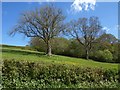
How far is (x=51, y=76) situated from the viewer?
13.7m

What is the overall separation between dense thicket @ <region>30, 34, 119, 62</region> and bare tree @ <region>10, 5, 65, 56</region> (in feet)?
8.65

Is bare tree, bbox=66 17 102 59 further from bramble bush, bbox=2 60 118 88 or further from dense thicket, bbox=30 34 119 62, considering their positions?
bramble bush, bbox=2 60 118 88

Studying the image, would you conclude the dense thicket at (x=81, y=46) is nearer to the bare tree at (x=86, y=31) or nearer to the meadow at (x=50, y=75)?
the bare tree at (x=86, y=31)

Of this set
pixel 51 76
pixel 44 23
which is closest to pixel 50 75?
pixel 51 76

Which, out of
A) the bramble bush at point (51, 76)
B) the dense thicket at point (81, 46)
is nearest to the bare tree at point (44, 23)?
the dense thicket at point (81, 46)

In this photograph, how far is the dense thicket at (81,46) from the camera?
4091 cm

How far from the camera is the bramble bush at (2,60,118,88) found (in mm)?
12969

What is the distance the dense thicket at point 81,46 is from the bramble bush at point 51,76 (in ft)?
84.0

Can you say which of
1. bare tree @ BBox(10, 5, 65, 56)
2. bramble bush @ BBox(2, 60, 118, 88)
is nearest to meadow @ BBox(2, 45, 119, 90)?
bramble bush @ BBox(2, 60, 118, 88)

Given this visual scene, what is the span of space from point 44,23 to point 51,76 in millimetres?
24436

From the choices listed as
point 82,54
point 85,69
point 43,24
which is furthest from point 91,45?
point 85,69

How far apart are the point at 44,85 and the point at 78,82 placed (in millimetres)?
1951

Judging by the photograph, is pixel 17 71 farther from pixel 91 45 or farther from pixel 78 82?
pixel 91 45

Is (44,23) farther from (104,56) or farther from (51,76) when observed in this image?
(51,76)
